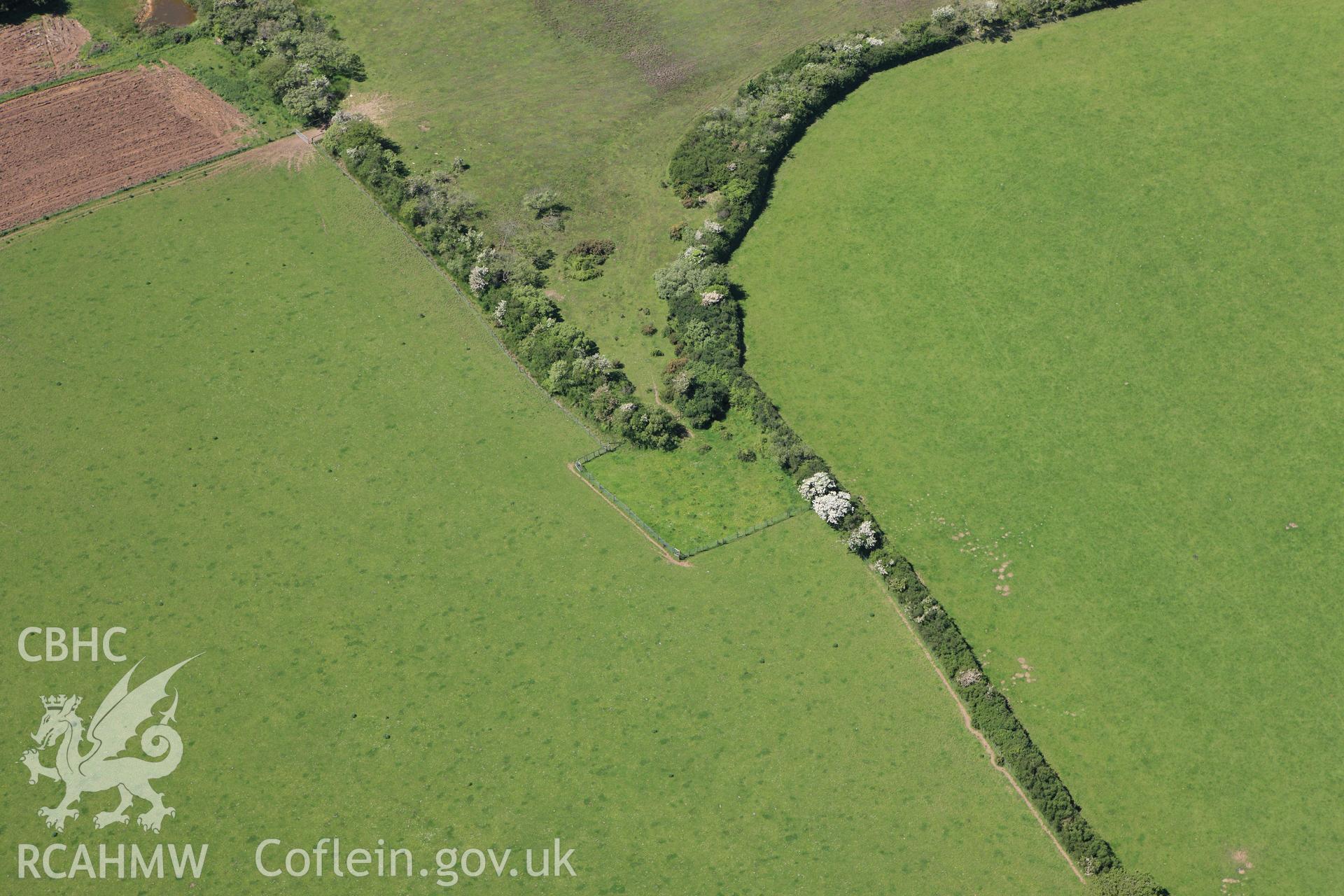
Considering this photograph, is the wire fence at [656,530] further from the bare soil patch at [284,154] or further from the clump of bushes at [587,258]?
the bare soil patch at [284,154]

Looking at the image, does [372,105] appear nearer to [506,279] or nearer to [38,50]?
[506,279]

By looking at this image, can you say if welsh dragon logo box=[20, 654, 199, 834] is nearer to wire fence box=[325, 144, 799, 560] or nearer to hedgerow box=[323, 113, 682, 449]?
wire fence box=[325, 144, 799, 560]

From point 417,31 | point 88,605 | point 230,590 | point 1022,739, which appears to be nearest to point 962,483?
point 1022,739

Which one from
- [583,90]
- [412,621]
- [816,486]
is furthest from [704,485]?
[583,90]

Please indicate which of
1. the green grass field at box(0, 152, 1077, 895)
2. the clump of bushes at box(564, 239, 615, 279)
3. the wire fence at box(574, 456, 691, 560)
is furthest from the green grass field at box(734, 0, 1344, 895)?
the wire fence at box(574, 456, 691, 560)

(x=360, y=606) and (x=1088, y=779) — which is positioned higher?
(x=360, y=606)

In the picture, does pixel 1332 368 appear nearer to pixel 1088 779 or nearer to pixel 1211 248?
Result: pixel 1211 248
